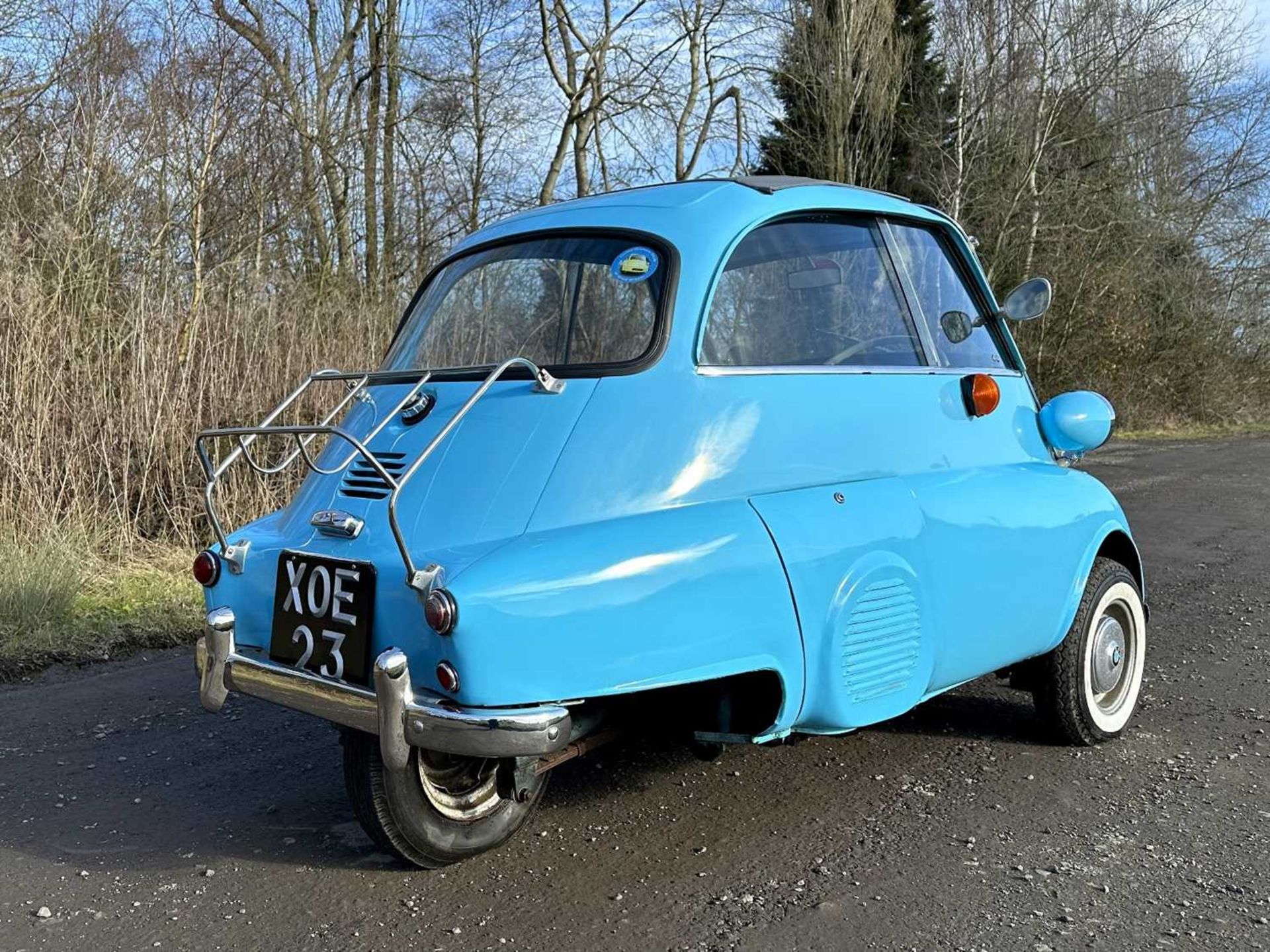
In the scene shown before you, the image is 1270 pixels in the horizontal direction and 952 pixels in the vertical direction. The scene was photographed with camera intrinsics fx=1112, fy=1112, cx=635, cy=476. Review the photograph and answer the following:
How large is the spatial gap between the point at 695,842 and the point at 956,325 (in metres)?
2.05

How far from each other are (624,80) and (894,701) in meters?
18.6

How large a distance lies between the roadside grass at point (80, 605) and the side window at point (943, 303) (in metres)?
4.26

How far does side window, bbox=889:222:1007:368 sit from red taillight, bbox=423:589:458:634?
2112 millimetres

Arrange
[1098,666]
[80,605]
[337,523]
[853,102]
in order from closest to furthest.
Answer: [337,523] → [1098,666] → [80,605] → [853,102]

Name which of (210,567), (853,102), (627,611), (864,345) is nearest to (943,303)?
(864,345)

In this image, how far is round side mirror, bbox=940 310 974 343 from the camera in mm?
3990

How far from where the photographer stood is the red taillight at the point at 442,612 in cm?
251

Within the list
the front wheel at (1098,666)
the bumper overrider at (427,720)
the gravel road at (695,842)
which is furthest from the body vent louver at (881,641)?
the front wheel at (1098,666)

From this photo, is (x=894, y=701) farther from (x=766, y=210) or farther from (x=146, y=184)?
(x=146, y=184)

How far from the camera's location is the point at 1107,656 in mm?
4184

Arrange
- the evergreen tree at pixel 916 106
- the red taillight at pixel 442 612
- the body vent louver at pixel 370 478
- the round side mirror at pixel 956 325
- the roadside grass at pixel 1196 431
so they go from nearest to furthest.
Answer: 1. the red taillight at pixel 442 612
2. the body vent louver at pixel 370 478
3. the round side mirror at pixel 956 325
4. the roadside grass at pixel 1196 431
5. the evergreen tree at pixel 916 106

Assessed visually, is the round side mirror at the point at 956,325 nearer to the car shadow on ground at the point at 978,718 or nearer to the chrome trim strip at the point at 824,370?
the chrome trim strip at the point at 824,370

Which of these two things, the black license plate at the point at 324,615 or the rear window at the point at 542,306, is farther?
the rear window at the point at 542,306

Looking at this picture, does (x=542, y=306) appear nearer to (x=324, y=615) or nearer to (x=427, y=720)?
(x=324, y=615)
